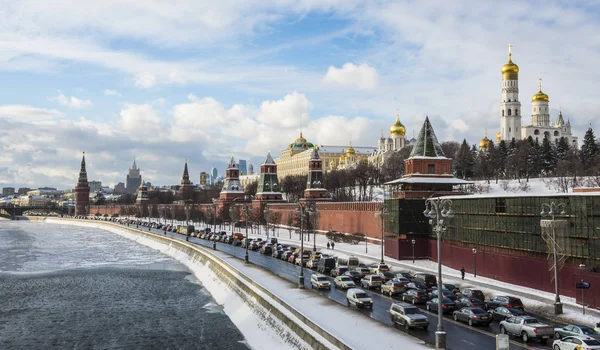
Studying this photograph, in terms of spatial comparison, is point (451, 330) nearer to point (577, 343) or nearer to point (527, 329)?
Answer: point (527, 329)

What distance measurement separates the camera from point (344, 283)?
36.8 m

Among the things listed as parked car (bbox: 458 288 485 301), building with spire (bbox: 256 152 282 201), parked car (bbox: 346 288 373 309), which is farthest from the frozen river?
building with spire (bbox: 256 152 282 201)

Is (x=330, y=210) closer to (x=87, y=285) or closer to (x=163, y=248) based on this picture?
(x=163, y=248)

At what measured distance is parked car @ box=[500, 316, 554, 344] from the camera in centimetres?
2327

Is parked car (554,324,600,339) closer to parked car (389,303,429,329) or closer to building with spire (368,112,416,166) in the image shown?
parked car (389,303,429,329)

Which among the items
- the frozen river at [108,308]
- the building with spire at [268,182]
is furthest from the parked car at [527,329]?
the building with spire at [268,182]

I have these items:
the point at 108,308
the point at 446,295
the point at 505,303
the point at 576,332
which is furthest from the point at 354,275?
the point at 576,332

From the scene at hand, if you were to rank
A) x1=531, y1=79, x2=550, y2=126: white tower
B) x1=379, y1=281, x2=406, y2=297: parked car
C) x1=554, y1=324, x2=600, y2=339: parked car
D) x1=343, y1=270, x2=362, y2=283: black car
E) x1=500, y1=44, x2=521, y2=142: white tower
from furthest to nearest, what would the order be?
x1=531, y1=79, x2=550, y2=126: white tower, x1=500, y1=44, x2=521, y2=142: white tower, x1=343, y1=270, x2=362, y2=283: black car, x1=379, y1=281, x2=406, y2=297: parked car, x1=554, y1=324, x2=600, y2=339: parked car

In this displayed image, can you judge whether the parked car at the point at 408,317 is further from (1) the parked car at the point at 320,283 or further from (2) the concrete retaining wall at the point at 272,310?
(1) the parked car at the point at 320,283

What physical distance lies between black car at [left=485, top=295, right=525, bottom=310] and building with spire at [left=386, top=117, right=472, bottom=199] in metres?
22.4

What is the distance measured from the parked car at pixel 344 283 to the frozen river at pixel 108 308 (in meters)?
7.03

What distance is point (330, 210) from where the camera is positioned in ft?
266

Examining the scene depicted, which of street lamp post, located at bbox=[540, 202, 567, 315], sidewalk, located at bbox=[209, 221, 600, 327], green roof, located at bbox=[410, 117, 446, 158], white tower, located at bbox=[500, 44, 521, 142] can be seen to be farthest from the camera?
white tower, located at bbox=[500, 44, 521, 142]

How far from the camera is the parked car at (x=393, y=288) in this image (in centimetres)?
3409
